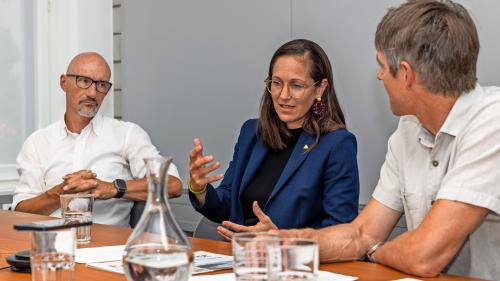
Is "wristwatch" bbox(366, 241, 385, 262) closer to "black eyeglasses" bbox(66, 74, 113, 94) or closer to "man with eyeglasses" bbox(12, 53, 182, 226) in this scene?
"man with eyeglasses" bbox(12, 53, 182, 226)

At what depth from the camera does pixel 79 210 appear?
7.06ft

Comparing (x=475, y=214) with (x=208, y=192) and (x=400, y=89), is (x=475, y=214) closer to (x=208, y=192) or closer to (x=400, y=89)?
(x=400, y=89)

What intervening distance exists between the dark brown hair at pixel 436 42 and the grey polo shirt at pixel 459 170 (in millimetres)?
66

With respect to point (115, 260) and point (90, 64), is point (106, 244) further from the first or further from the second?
point (90, 64)

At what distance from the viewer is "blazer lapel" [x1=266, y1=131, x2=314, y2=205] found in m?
2.68

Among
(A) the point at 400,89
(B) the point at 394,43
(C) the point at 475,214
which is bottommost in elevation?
(C) the point at 475,214

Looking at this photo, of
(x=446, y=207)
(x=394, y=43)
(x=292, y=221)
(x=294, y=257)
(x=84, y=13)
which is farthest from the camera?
(x=84, y=13)

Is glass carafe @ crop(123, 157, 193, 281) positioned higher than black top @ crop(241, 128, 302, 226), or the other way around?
glass carafe @ crop(123, 157, 193, 281)

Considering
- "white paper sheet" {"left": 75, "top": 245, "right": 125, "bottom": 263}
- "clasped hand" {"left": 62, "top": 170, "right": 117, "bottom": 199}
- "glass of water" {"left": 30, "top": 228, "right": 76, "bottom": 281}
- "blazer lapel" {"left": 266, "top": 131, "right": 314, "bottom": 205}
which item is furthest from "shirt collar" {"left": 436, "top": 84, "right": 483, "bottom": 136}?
"clasped hand" {"left": 62, "top": 170, "right": 117, "bottom": 199}

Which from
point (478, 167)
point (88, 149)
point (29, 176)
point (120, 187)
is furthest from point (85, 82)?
point (478, 167)

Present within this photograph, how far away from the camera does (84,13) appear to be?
4.32m

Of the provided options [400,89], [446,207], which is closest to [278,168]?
[400,89]

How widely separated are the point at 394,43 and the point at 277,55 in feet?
3.04

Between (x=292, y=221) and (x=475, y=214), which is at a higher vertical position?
(x=475, y=214)
